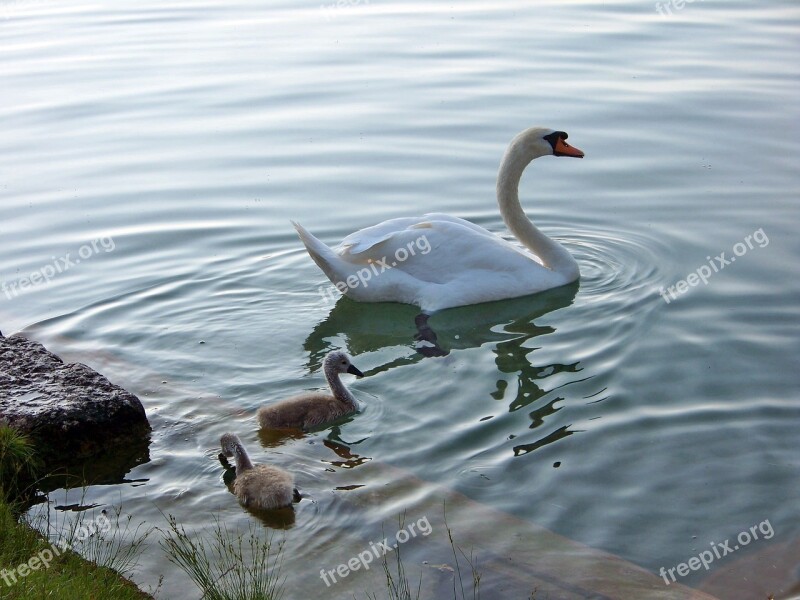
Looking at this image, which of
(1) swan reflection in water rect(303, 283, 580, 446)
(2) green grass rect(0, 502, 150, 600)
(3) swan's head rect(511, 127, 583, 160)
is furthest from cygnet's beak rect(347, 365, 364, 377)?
(3) swan's head rect(511, 127, 583, 160)

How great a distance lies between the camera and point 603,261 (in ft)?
33.9

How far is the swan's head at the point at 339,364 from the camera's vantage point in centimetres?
769

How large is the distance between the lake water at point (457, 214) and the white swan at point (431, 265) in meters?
0.18

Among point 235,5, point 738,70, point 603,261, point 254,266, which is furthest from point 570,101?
point 235,5

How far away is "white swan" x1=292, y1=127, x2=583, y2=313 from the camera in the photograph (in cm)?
933

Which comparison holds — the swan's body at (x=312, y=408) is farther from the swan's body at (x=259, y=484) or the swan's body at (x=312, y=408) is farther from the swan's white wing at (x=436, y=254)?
the swan's white wing at (x=436, y=254)

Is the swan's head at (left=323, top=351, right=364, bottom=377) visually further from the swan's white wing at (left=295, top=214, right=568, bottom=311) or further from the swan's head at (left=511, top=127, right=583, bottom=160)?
the swan's head at (left=511, top=127, right=583, bottom=160)

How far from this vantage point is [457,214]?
11.6 metres

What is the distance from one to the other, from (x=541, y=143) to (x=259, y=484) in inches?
196

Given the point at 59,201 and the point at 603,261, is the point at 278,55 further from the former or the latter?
the point at 603,261

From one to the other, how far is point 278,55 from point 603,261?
397 inches

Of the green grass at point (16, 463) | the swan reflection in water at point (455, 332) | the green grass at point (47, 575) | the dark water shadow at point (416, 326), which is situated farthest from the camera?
the dark water shadow at point (416, 326)

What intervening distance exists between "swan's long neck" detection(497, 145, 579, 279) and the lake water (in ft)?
1.44

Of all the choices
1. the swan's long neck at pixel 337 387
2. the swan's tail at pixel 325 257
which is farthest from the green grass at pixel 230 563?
the swan's tail at pixel 325 257
